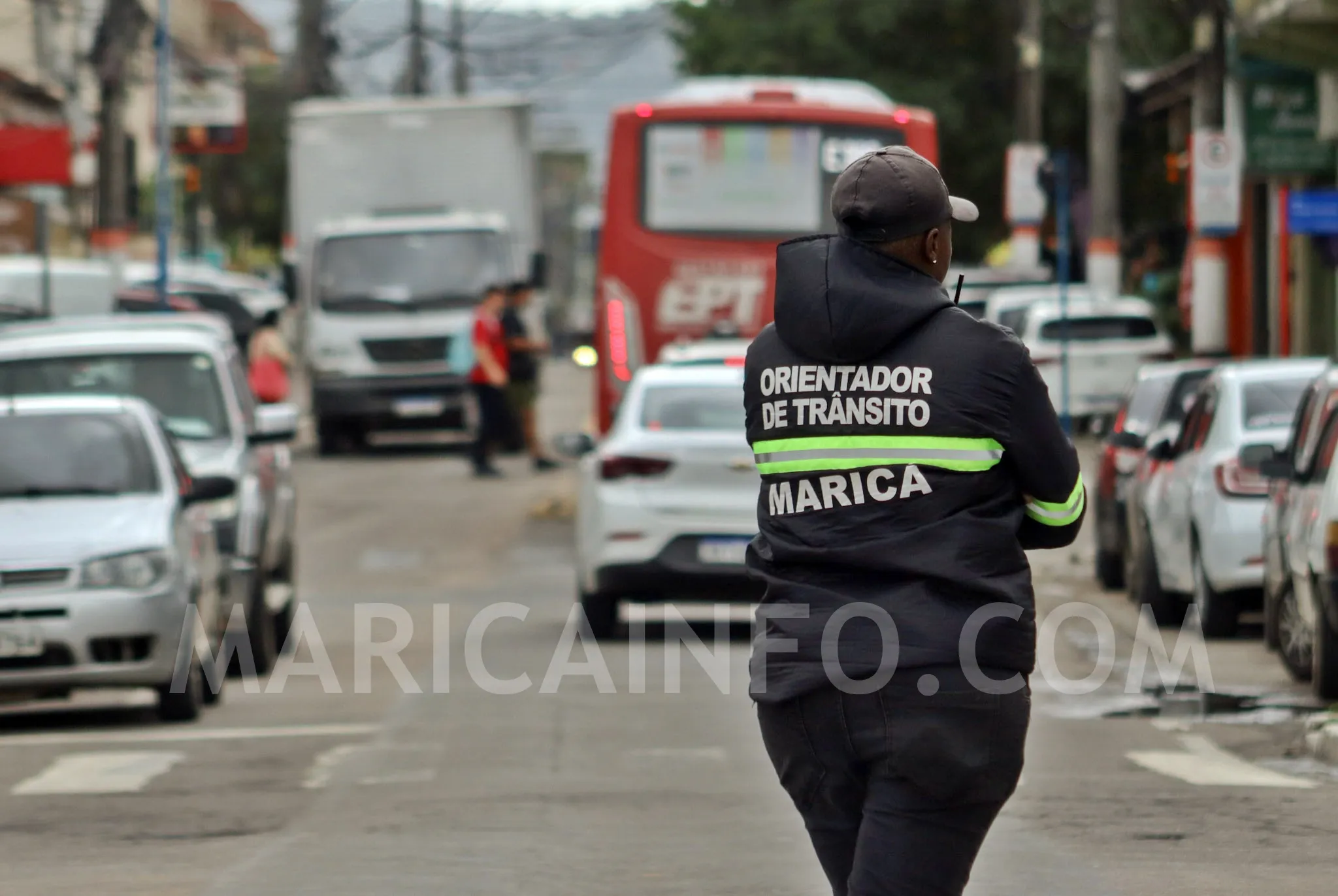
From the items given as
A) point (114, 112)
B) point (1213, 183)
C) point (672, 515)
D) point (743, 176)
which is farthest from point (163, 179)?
point (672, 515)

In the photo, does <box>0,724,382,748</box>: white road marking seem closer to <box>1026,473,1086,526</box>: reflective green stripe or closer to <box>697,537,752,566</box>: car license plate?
<box>697,537,752,566</box>: car license plate

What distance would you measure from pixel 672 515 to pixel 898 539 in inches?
413

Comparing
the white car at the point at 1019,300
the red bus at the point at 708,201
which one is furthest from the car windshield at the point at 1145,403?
the white car at the point at 1019,300

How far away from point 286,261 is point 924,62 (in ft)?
79.3

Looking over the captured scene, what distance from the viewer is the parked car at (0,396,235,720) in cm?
1188

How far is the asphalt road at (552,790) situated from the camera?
7.73 meters

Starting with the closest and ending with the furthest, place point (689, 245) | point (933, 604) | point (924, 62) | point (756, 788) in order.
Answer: point (933, 604) → point (756, 788) → point (689, 245) → point (924, 62)

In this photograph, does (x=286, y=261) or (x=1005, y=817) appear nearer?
(x=1005, y=817)

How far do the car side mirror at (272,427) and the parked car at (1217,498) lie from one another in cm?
508

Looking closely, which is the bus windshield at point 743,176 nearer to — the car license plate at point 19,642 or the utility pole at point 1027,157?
the car license plate at point 19,642

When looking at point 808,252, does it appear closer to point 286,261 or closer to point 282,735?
point 282,735

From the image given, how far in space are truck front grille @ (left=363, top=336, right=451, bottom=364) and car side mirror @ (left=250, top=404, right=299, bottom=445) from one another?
1622 cm

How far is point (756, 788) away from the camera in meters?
9.53

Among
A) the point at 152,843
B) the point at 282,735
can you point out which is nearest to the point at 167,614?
the point at 282,735
